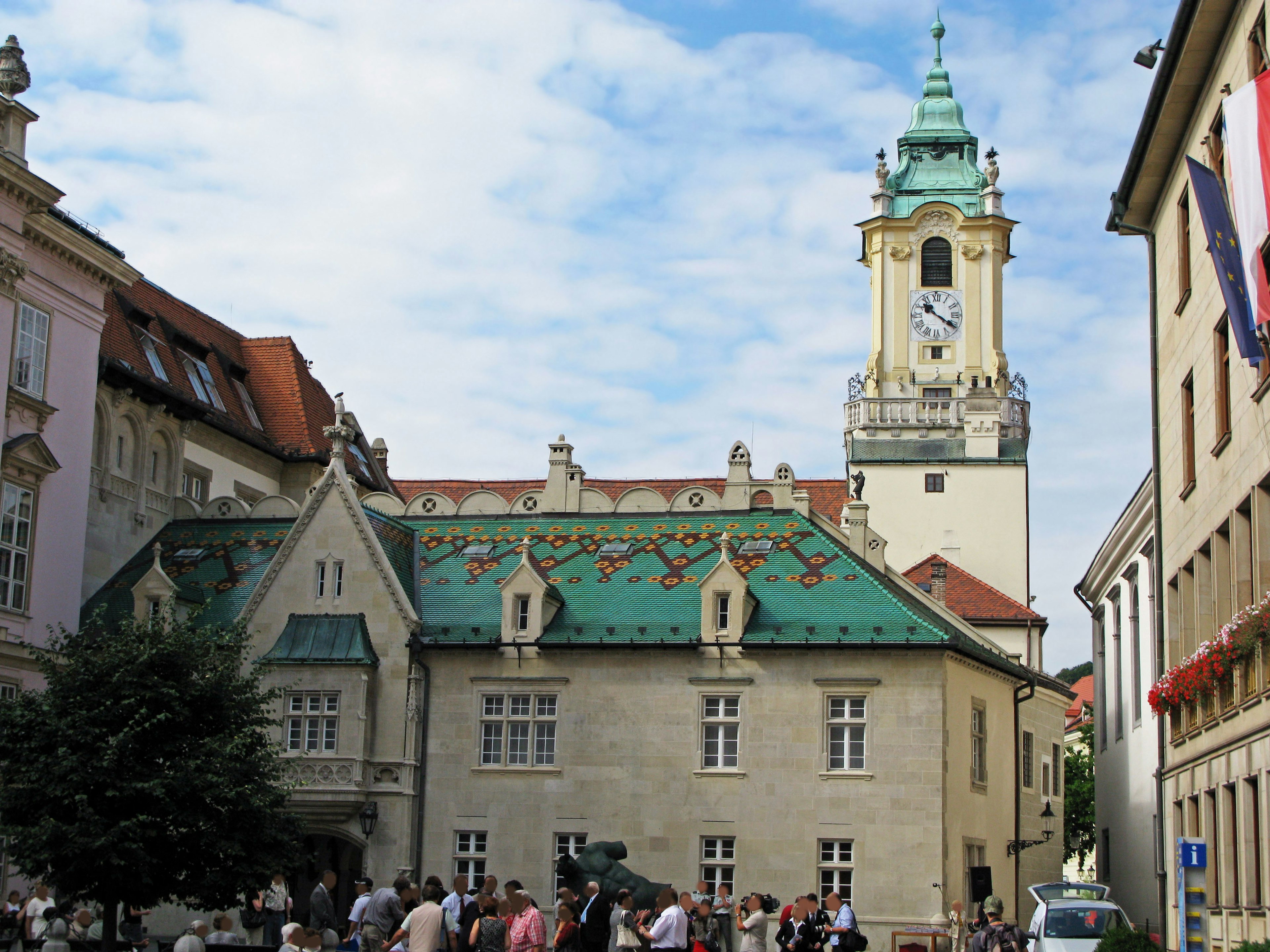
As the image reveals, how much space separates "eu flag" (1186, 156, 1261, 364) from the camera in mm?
22156

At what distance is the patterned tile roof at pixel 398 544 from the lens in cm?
4225

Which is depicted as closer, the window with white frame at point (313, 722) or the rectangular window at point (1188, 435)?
the rectangular window at point (1188, 435)

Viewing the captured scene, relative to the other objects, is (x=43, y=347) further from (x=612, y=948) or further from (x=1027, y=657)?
(x=1027, y=657)

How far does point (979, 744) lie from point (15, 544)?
2253 cm

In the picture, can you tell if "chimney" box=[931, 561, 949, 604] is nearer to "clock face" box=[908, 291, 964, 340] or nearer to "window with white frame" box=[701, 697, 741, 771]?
"clock face" box=[908, 291, 964, 340]

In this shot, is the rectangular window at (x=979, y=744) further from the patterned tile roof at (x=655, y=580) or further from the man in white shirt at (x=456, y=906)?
the man in white shirt at (x=456, y=906)

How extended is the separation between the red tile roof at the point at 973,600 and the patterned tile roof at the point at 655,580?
2113 centimetres

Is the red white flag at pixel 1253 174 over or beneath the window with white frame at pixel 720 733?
over

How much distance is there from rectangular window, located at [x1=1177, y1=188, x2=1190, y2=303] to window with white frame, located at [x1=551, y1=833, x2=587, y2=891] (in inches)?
702

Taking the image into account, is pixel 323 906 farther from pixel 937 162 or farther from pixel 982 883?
pixel 937 162

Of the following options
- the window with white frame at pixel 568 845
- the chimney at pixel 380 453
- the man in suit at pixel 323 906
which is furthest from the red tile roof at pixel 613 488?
the man in suit at pixel 323 906

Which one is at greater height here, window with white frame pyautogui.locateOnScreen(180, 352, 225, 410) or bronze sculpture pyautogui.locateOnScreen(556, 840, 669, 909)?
window with white frame pyautogui.locateOnScreen(180, 352, 225, 410)

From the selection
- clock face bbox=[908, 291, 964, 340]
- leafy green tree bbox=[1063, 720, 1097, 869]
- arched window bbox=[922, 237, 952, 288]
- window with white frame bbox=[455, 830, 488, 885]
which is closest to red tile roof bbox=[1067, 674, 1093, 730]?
leafy green tree bbox=[1063, 720, 1097, 869]

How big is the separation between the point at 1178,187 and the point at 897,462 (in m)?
47.6
